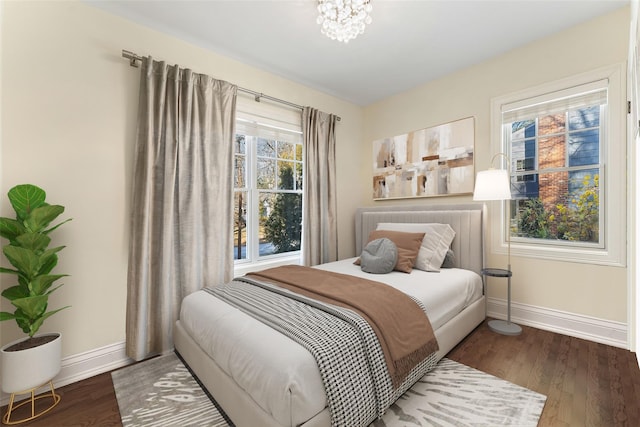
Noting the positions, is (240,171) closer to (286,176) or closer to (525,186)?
(286,176)

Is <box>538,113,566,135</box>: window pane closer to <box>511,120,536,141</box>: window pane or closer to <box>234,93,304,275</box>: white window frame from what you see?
<box>511,120,536,141</box>: window pane

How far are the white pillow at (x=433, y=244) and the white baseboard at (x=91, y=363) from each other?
2.65 m

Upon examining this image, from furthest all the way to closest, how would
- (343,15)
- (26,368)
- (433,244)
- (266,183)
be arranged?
1. (266,183)
2. (433,244)
3. (343,15)
4. (26,368)

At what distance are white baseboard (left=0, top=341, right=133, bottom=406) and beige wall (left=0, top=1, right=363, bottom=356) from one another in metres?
0.06

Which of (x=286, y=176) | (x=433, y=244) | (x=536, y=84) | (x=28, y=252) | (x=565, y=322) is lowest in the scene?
(x=565, y=322)

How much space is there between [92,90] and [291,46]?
1.73 metres

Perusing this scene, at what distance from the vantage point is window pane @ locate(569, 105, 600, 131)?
2.40 m

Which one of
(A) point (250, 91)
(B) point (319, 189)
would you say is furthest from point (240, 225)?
(A) point (250, 91)

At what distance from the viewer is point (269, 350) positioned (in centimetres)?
123

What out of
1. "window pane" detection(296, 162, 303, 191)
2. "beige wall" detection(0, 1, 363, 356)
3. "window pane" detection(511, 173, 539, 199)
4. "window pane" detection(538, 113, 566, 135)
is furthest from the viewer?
"window pane" detection(296, 162, 303, 191)

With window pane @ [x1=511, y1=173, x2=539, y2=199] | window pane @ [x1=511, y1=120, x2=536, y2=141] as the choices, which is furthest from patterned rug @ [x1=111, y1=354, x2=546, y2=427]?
window pane @ [x1=511, y1=120, x2=536, y2=141]

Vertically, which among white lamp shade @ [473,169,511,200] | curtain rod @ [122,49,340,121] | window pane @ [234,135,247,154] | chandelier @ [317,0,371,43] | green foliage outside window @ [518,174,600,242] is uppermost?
chandelier @ [317,0,371,43]

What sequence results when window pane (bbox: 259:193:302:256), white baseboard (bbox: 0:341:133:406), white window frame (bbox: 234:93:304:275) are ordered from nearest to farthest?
white baseboard (bbox: 0:341:133:406) → white window frame (bbox: 234:93:304:275) → window pane (bbox: 259:193:302:256)

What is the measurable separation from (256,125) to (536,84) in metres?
2.86
